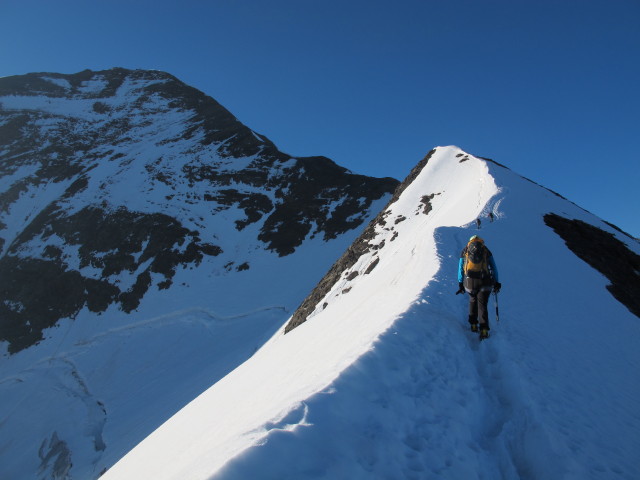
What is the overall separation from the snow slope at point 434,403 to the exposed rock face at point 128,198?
124ft

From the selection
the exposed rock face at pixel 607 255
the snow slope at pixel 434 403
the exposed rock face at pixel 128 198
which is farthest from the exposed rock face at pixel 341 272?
the exposed rock face at pixel 128 198

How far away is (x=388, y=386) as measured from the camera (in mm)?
4684

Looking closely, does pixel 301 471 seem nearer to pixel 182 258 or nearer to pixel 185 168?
pixel 182 258

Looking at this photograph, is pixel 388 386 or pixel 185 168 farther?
pixel 185 168

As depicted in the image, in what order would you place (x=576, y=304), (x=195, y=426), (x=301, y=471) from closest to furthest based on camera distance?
(x=301, y=471) < (x=195, y=426) < (x=576, y=304)

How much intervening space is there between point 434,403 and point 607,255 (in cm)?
1747

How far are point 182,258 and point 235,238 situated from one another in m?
8.27

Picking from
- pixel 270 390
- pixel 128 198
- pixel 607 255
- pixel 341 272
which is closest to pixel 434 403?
pixel 270 390

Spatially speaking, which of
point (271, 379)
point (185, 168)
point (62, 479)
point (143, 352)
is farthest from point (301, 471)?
point (185, 168)

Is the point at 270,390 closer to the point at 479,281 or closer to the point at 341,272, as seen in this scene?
the point at 479,281

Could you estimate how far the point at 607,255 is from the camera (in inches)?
657

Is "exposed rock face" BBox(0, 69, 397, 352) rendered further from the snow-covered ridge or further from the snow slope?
the snow slope

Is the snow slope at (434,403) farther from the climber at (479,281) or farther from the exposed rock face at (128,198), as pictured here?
the exposed rock face at (128,198)

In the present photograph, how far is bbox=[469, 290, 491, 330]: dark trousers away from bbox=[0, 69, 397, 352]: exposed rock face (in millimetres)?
39507
